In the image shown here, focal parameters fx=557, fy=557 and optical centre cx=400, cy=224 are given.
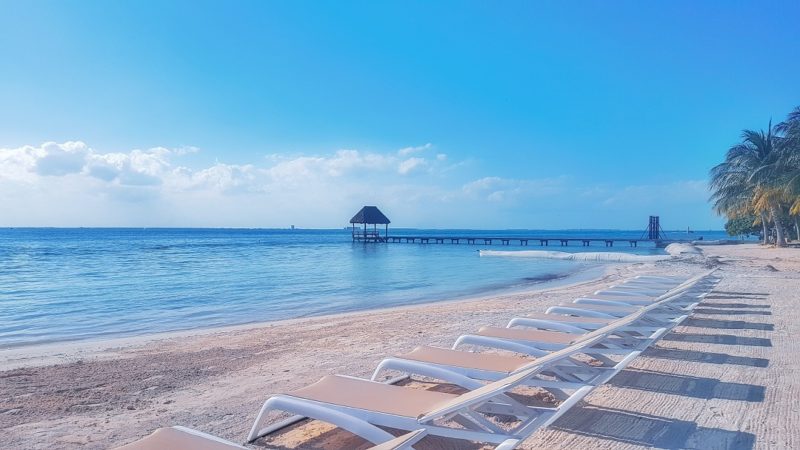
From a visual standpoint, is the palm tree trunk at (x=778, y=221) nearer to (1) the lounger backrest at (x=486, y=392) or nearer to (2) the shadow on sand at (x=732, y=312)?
(2) the shadow on sand at (x=732, y=312)

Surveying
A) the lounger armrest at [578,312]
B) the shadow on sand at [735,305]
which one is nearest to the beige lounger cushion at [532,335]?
the lounger armrest at [578,312]

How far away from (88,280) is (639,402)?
719 inches

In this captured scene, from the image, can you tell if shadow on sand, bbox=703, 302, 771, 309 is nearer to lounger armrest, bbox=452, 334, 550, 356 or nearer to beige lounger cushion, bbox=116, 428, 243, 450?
lounger armrest, bbox=452, 334, 550, 356

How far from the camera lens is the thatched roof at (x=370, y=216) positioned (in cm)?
4706

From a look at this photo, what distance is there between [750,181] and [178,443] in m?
33.3

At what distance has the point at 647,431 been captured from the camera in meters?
3.17

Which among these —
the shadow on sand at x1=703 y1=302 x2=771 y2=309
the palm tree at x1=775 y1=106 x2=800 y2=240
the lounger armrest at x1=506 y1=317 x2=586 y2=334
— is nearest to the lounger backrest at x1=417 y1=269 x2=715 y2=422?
the lounger armrest at x1=506 y1=317 x2=586 y2=334

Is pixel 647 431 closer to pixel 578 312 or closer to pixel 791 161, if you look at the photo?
pixel 578 312

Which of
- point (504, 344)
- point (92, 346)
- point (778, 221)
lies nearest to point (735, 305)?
point (504, 344)

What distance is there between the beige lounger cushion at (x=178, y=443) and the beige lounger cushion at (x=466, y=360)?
5.34 ft

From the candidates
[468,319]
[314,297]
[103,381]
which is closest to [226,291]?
[314,297]

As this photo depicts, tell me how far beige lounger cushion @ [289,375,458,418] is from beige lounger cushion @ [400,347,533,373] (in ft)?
1.93

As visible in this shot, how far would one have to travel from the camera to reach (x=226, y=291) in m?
14.8

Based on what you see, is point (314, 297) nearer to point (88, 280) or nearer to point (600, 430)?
point (88, 280)
